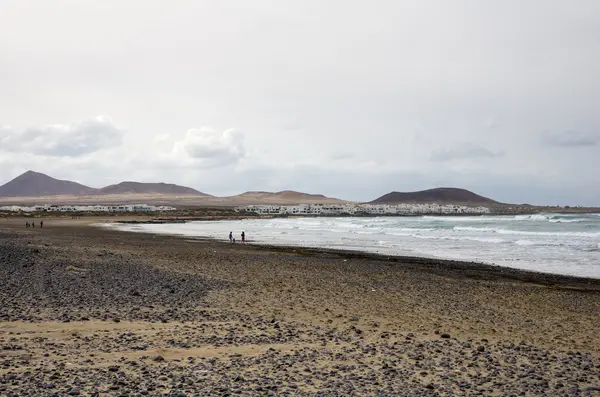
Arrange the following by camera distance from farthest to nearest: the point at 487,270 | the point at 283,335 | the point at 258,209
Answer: the point at 258,209 → the point at 487,270 → the point at 283,335

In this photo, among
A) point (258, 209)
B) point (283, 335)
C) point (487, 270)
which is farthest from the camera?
point (258, 209)

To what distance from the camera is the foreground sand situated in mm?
6134

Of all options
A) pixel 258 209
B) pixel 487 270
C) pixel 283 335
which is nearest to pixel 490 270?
pixel 487 270

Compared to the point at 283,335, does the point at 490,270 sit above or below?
below

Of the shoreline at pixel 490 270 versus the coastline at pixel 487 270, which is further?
the coastline at pixel 487 270

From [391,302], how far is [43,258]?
1280cm

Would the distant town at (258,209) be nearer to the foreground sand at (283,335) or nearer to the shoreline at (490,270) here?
the shoreline at (490,270)

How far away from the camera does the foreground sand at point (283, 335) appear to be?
20.1 ft

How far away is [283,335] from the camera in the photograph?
338 inches

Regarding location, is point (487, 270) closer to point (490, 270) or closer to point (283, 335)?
point (490, 270)

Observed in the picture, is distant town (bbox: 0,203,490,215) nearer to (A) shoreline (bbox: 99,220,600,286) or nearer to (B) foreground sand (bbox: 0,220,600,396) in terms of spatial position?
(A) shoreline (bbox: 99,220,600,286)

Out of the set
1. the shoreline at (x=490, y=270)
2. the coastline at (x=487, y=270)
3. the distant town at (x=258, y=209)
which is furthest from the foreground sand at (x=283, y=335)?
the distant town at (x=258, y=209)

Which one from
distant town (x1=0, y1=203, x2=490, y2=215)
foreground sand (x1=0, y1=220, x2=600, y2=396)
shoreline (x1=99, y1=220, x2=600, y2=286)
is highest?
distant town (x1=0, y1=203, x2=490, y2=215)

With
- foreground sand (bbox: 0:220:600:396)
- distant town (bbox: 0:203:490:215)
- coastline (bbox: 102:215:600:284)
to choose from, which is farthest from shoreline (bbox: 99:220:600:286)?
distant town (bbox: 0:203:490:215)
